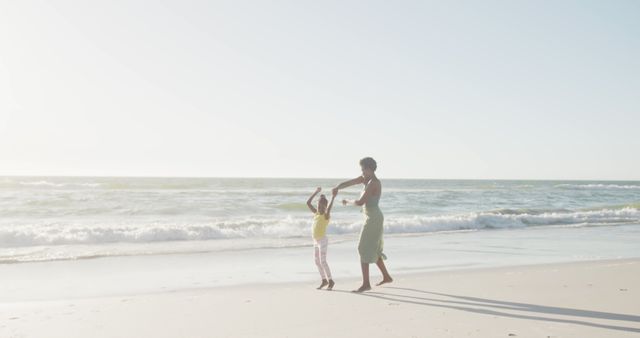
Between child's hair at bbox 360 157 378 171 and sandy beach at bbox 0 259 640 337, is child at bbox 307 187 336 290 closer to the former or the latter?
sandy beach at bbox 0 259 640 337

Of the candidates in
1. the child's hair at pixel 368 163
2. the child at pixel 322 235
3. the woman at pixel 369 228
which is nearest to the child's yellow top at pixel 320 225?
the child at pixel 322 235

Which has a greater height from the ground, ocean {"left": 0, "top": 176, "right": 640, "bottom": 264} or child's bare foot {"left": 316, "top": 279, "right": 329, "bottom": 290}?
child's bare foot {"left": 316, "top": 279, "right": 329, "bottom": 290}

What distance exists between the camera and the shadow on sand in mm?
5598

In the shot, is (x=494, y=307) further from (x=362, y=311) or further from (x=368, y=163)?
(x=368, y=163)

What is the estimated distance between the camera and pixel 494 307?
6.30m

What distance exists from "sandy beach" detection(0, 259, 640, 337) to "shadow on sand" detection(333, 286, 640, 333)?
0.01 meters

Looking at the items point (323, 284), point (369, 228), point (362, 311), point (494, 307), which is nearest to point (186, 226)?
point (323, 284)

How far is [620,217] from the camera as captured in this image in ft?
85.3

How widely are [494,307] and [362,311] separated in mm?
1600

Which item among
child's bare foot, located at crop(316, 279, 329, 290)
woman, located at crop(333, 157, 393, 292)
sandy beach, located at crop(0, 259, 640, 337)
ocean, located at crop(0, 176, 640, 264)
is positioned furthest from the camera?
ocean, located at crop(0, 176, 640, 264)

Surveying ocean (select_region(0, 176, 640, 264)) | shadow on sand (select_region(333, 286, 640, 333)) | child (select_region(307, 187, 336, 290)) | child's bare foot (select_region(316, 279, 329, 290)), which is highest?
child (select_region(307, 187, 336, 290))

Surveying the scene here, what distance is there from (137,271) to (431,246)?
7.75 meters

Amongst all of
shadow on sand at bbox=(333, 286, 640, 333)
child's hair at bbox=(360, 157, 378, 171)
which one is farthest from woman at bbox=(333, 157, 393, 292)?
shadow on sand at bbox=(333, 286, 640, 333)

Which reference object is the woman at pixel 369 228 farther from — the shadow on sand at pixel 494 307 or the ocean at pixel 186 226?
the ocean at pixel 186 226
